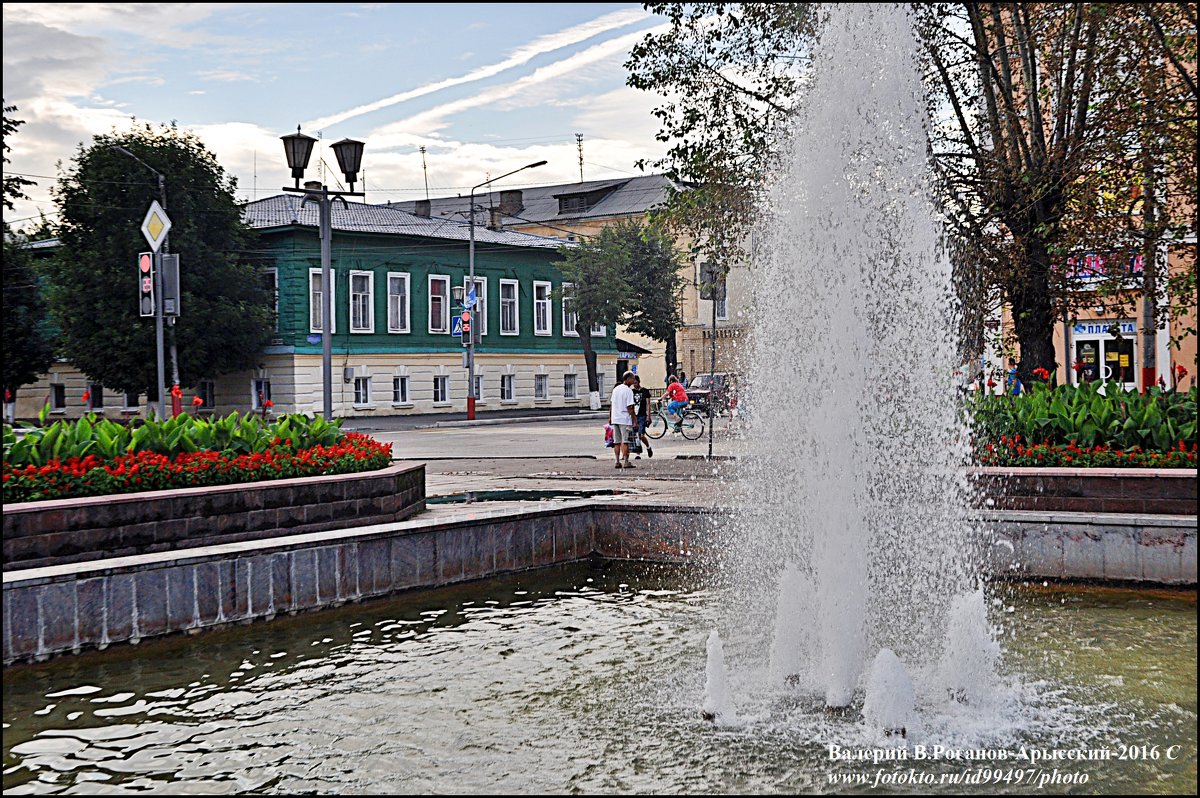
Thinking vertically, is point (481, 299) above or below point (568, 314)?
above

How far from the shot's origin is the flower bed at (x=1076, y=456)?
10.5 meters

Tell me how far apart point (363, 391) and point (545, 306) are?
10505 mm

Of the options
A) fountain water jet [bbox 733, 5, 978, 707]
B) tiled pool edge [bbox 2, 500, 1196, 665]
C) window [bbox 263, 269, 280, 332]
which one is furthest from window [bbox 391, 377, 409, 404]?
fountain water jet [bbox 733, 5, 978, 707]

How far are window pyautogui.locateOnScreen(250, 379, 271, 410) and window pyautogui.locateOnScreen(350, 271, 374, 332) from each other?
3533 mm

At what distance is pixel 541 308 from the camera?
48156 millimetres

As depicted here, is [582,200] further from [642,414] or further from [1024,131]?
[1024,131]

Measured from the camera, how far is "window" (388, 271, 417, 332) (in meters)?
41.6

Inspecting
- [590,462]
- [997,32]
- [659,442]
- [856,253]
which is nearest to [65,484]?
[856,253]

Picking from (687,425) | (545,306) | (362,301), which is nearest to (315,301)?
(362,301)

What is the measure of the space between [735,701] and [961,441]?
3715mm

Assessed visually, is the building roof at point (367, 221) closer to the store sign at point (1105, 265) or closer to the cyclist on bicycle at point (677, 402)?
the cyclist on bicycle at point (677, 402)

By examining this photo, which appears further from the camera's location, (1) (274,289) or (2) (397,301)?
(2) (397,301)

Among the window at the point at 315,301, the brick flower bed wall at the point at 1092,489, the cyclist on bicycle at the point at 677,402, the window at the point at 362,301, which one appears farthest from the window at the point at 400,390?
the brick flower bed wall at the point at 1092,489

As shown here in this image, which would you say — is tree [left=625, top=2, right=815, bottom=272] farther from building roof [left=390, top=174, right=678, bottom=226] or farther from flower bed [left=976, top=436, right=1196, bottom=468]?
building roof [left=390, top=174, right=678, bottom=226]
